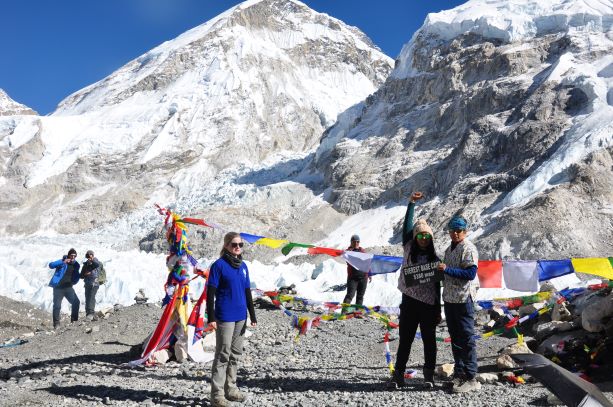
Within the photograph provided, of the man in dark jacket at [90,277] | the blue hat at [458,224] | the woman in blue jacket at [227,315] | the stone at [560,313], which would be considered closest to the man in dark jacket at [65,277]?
the man in dark jacket at [90,277]

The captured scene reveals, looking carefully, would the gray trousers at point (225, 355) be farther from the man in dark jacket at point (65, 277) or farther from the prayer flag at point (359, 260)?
the man in dark jacket at point (65, 277)

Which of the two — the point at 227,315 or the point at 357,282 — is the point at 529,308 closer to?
the point at 357,282

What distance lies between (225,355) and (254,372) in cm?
186

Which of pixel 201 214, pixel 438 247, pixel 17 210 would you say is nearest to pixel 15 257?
pixel 438 247

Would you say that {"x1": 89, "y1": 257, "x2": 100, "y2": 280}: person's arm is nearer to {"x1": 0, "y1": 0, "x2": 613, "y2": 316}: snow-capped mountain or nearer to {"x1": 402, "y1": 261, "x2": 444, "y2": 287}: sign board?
{"x1": 0, "y1": 0, "x2": 613, "y2": 316}: snow-capped mountain

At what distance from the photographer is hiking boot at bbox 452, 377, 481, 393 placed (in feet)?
18.7

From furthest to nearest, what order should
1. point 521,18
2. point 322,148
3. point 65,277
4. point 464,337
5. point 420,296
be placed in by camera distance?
point 322,148 < point 521,18 < point 65,277 < point 420,296 < point 464,337

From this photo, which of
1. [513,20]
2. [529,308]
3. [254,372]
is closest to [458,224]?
[254,372]

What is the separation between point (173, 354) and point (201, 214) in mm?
48893

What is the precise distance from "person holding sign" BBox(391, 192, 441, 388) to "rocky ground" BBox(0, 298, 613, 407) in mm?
340

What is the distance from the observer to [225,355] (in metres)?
5.54

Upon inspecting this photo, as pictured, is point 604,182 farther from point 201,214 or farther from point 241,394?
point 201,214

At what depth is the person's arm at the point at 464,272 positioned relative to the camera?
18.4 ft

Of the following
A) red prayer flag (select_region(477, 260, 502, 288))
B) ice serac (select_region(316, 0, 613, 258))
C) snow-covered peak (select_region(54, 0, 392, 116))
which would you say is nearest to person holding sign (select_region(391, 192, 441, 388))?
red prayer flag (select_region(477, 260, 502, 288))
